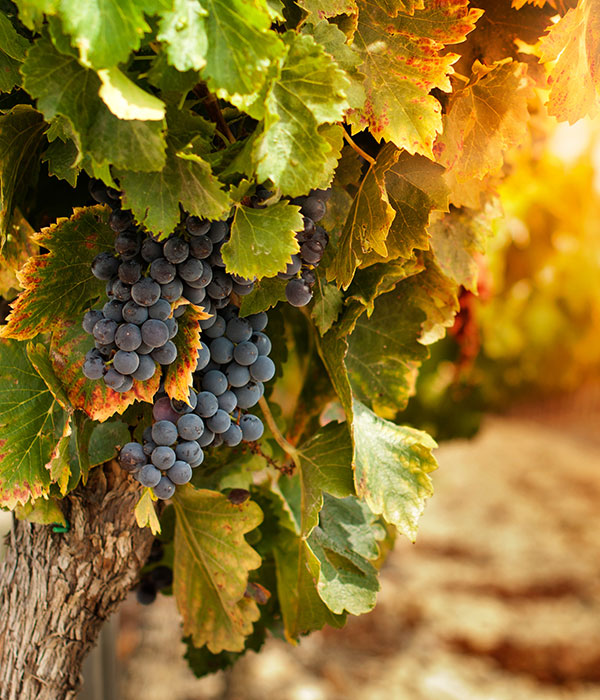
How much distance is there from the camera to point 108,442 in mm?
516

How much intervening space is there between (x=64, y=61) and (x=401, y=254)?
0.24 metres

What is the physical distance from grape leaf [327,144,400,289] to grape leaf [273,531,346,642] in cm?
20

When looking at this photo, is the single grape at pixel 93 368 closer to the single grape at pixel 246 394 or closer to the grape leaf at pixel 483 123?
the single grape at pixel 246 394

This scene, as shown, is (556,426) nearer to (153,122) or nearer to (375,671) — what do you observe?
(375,671)

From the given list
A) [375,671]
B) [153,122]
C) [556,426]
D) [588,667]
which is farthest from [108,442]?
[556,426]

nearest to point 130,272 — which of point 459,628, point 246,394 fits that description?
point 246,394

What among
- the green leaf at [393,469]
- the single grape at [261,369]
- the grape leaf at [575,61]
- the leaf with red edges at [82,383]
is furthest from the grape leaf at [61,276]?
the grape leaf at [575,61]

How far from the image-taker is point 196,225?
0.41 m

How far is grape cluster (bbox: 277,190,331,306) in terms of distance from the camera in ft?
1.42

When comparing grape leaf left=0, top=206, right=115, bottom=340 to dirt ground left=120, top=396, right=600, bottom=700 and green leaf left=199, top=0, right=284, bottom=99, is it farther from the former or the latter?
dirt ground left=120, top=396, right=600, bottom=700

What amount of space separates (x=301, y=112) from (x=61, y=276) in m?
0.19

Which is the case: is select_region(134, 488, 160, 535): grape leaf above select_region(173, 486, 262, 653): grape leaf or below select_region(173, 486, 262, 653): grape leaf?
above

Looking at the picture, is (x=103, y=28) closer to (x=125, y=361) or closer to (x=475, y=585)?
(x=125, y=361)

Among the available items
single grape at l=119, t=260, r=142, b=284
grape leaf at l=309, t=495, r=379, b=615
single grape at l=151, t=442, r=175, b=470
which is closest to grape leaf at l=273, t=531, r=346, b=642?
grape leaf at l=309, t=495, r=379, b=615
